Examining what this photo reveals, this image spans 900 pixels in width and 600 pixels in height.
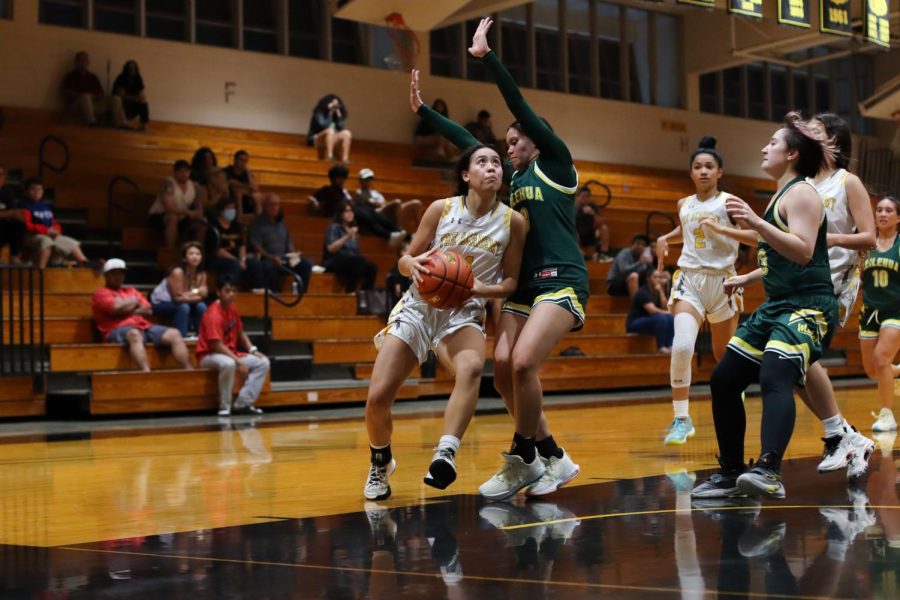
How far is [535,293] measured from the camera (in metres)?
5.71

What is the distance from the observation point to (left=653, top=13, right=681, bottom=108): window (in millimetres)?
25734

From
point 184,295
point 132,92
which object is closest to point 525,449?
point 184,295

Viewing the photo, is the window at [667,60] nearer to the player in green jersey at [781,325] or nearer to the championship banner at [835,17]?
the championship banner at [835,17]

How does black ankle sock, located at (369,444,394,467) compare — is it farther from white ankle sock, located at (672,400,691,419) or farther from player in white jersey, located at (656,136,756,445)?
white ankle sock, located at (672,400,691,419)

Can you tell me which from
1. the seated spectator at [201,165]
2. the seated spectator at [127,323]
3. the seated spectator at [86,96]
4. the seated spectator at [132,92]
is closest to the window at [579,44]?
the seated spectator at [132,92]

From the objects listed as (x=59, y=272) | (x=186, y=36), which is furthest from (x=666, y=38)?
(x=59, y=272)

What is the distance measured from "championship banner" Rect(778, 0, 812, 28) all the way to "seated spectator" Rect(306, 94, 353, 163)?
7004 millimetres

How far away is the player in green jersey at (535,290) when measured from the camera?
554 centimetres

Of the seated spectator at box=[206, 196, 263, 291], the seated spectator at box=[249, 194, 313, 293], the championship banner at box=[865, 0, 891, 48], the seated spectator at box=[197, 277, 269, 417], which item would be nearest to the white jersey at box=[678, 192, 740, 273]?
the seated spectator at box=[197, 277, 269, 417]

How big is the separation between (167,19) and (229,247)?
6.29 meters

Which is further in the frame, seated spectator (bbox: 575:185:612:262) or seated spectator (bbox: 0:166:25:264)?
seated spectator (bbox: 575:185:612:262)

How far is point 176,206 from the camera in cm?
1495

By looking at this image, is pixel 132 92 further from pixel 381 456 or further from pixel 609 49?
pixel 381 456

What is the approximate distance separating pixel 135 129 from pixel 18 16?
2272 millimetres
